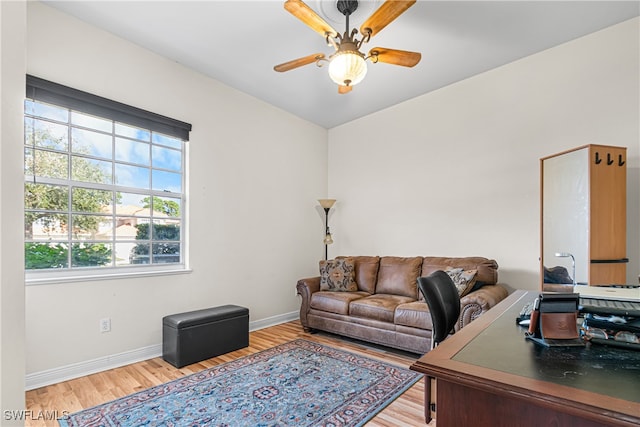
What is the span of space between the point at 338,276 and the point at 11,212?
3663 millimetres

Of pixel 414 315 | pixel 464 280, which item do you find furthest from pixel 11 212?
pixel 464 280

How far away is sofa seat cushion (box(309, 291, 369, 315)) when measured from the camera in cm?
357

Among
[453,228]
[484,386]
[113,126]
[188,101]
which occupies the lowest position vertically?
[484,386]

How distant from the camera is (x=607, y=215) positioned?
8.48 feet

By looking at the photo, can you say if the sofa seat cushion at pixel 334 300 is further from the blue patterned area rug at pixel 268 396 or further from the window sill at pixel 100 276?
the window sill at pixel 100 276

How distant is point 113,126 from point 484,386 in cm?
349

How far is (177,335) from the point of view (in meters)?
2.88

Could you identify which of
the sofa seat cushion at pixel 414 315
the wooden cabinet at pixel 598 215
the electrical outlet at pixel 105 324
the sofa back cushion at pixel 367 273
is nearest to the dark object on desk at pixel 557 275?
the wooden cabinet at pixel 598 215

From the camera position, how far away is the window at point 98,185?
8.45 feet

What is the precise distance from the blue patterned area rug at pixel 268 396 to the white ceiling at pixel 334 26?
9.71ft

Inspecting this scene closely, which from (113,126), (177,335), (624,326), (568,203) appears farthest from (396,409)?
(113,126)

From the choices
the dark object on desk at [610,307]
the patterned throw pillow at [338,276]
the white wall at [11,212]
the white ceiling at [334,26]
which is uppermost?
the white ceiling at [334,26]

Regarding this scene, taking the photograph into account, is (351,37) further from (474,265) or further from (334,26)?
(474,265)

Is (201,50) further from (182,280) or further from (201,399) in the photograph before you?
(201,399)
